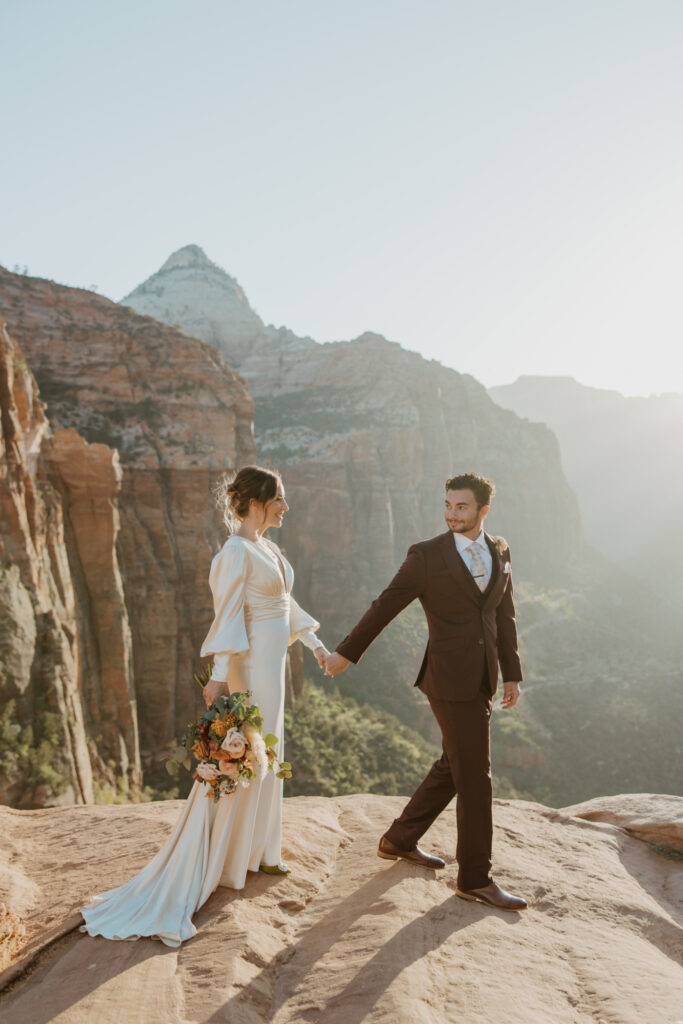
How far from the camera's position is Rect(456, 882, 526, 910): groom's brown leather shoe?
3.42 m

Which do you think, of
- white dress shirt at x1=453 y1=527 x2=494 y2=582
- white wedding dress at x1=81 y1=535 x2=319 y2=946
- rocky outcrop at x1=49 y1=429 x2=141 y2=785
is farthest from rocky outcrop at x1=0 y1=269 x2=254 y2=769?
white dress shirt at x1=453 y1=527 x2=494 y2=582

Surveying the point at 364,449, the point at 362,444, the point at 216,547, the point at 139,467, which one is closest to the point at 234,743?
the point at 139,467

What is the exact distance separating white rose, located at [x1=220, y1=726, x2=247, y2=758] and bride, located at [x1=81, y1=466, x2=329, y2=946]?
226 millimetres

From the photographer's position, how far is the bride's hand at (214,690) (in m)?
3.41

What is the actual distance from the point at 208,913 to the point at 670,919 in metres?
2.50

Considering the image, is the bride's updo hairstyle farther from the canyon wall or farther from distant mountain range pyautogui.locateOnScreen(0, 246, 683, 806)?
distant mountain range pyautogui.locateOnScreen(0, 246, 683, 806)

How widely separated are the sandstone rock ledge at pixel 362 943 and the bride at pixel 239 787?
0.14 m

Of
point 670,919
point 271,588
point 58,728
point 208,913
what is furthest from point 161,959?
point 58,728

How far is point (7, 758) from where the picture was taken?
9.16m

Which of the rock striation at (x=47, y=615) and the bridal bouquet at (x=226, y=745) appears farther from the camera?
the rock striation at (x=47, y=615)

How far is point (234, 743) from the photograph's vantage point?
10.6ft

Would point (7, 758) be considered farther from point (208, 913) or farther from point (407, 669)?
point (407, 669)

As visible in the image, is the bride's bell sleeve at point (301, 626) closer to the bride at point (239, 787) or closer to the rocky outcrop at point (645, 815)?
the bride at point (239, 787)

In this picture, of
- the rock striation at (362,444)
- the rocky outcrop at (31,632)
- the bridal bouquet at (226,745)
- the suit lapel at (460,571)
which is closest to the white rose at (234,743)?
the bridal bouquet at (226,745)
